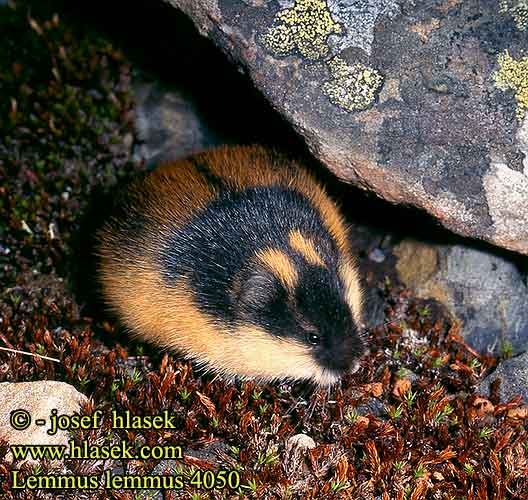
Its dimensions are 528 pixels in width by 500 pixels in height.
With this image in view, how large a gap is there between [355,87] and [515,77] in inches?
43.3

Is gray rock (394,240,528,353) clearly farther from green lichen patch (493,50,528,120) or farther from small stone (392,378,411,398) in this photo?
green lichen patch (493,50,528,120)

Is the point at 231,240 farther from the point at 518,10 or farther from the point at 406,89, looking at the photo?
the point at 518,10

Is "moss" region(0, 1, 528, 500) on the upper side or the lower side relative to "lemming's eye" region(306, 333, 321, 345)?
lower

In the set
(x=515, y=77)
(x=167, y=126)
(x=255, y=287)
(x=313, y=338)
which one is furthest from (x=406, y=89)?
(x=167, y=126)

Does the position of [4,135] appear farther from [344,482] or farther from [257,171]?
[344,482]

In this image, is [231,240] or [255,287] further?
[231,240]

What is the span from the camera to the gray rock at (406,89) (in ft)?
17.6

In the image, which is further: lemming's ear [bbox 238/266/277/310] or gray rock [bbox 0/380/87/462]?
lemming's ear [bbox 238/266/277/310]

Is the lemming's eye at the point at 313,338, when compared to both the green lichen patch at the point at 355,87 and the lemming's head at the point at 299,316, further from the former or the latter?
the green lichen patch at the point at 355,87

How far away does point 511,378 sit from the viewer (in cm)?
571

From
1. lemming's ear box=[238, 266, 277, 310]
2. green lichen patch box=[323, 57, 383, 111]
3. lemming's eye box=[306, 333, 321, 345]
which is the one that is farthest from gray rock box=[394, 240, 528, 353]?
lemming's ear box=[238, 266, 277, 310]

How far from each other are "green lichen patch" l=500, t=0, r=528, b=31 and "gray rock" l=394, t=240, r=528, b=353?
5.67 ft

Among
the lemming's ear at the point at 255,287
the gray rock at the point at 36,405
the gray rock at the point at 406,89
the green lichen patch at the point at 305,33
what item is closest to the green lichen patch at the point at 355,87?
the gray rock at the point at 406,89

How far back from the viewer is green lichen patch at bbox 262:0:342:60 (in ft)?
18.0
